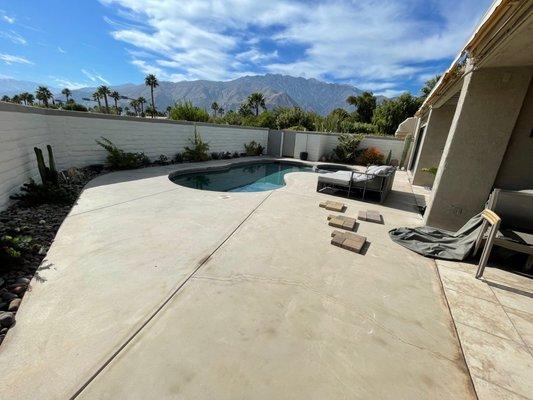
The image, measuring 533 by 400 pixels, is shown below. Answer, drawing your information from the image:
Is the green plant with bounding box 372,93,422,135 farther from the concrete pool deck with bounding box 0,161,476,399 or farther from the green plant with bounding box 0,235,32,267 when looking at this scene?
the green plant with bounding box 0,235,32,267

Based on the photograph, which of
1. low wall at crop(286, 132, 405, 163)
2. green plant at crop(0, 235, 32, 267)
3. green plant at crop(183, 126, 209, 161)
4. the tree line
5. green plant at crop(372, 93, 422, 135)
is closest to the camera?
green plant at crop(0, 235, 32, 267)

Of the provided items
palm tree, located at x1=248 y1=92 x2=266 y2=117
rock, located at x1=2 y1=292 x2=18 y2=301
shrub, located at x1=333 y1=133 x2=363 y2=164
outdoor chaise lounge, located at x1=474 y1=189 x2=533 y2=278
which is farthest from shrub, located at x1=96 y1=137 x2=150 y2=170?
palm tree, located at x1=248 y1=92 x2=266 y2=117

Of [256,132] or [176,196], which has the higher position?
[256,132]

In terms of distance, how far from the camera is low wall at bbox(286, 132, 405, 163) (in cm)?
1452

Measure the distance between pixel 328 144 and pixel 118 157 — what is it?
12.1 meters

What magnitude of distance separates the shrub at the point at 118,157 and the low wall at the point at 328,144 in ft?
33.7

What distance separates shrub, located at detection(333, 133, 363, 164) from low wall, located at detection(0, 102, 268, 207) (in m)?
6.82

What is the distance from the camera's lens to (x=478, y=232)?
378cm

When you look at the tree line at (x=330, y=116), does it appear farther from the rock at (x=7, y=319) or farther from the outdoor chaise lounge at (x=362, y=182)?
the rock at (x=7, y=319)

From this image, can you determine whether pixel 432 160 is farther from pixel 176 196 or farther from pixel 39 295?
pixel 39 295

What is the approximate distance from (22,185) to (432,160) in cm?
1197

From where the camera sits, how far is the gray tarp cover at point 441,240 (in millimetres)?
3811

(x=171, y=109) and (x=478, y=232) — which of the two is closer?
(x=478, y=232)

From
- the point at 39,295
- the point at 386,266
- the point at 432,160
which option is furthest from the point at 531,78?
the point at 39,295
